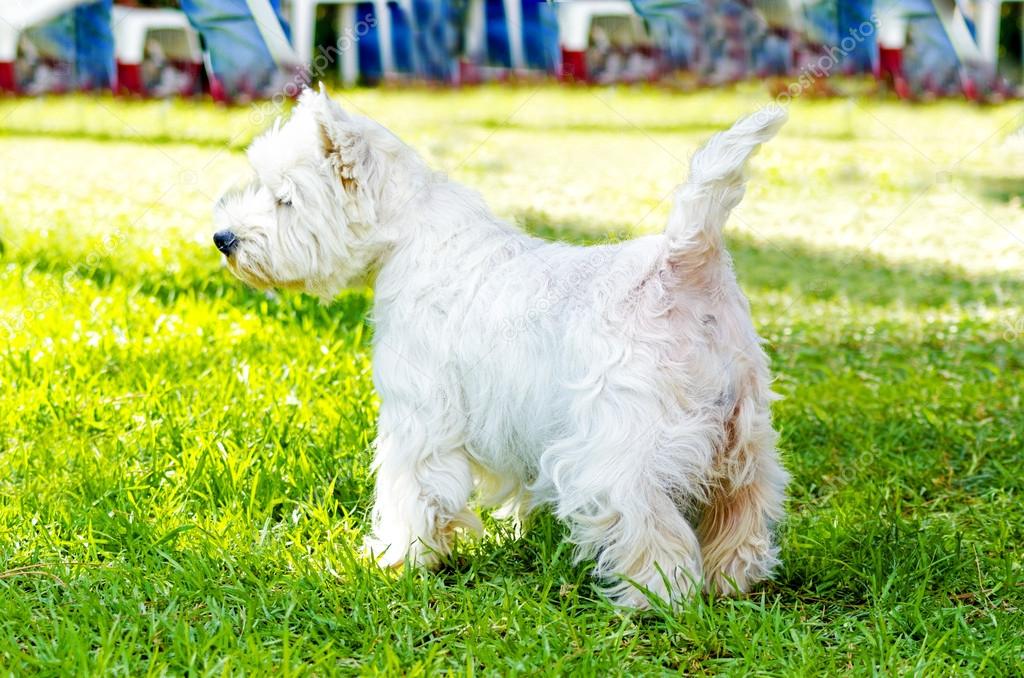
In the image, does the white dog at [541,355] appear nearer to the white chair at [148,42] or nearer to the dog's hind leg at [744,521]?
the dog's hind leg at [744,521]

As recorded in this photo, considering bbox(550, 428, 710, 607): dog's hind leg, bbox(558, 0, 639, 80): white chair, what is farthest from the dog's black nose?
bbox(558, 0, 639, 80): white chair

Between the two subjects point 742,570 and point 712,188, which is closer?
point 712,188

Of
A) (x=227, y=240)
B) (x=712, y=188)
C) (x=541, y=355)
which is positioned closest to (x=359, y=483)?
(x=227, y=240)

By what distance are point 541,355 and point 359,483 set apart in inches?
47.2

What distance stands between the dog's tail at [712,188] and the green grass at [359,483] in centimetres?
105

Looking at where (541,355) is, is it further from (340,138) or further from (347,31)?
Result: (347,31)

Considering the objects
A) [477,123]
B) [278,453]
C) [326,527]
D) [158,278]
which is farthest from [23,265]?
[477,123]

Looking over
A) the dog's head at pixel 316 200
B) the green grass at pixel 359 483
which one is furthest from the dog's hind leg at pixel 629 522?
the dog's head at pixel 316 200

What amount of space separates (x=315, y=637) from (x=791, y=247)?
276 inches

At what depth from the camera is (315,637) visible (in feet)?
11.3

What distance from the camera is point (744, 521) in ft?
12.5

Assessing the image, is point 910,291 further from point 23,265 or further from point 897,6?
point 897,6

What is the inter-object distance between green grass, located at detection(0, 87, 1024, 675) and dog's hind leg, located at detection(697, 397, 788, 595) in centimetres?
13

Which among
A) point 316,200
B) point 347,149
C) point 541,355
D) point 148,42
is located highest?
point 148,42
